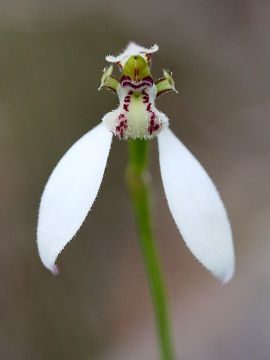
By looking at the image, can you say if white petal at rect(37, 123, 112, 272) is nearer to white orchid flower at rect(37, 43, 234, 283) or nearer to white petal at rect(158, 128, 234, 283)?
white orchid flower at rect(37, 43, 234, 283)

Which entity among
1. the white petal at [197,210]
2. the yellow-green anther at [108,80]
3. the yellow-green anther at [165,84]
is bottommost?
the white petal at [197,210]

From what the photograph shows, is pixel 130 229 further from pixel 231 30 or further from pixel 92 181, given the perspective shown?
pixel 92 181

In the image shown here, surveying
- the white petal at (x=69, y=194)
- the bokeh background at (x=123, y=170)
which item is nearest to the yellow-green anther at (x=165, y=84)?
the white petal at (x=69, y=194)

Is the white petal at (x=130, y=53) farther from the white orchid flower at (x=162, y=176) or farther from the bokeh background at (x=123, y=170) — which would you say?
the bokeh background at (x=123, y=170)

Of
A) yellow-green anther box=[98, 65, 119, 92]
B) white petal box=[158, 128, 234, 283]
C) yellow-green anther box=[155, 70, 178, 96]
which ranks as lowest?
white petal box=[158, 128, 234, 283]

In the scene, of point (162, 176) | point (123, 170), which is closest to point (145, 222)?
point (162, 176)

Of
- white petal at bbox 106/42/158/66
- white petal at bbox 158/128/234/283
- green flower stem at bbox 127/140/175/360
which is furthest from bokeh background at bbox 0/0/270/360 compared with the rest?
white petal at bbox 106/42/158/66

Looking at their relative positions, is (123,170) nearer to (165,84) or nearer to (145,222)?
(145,222)
